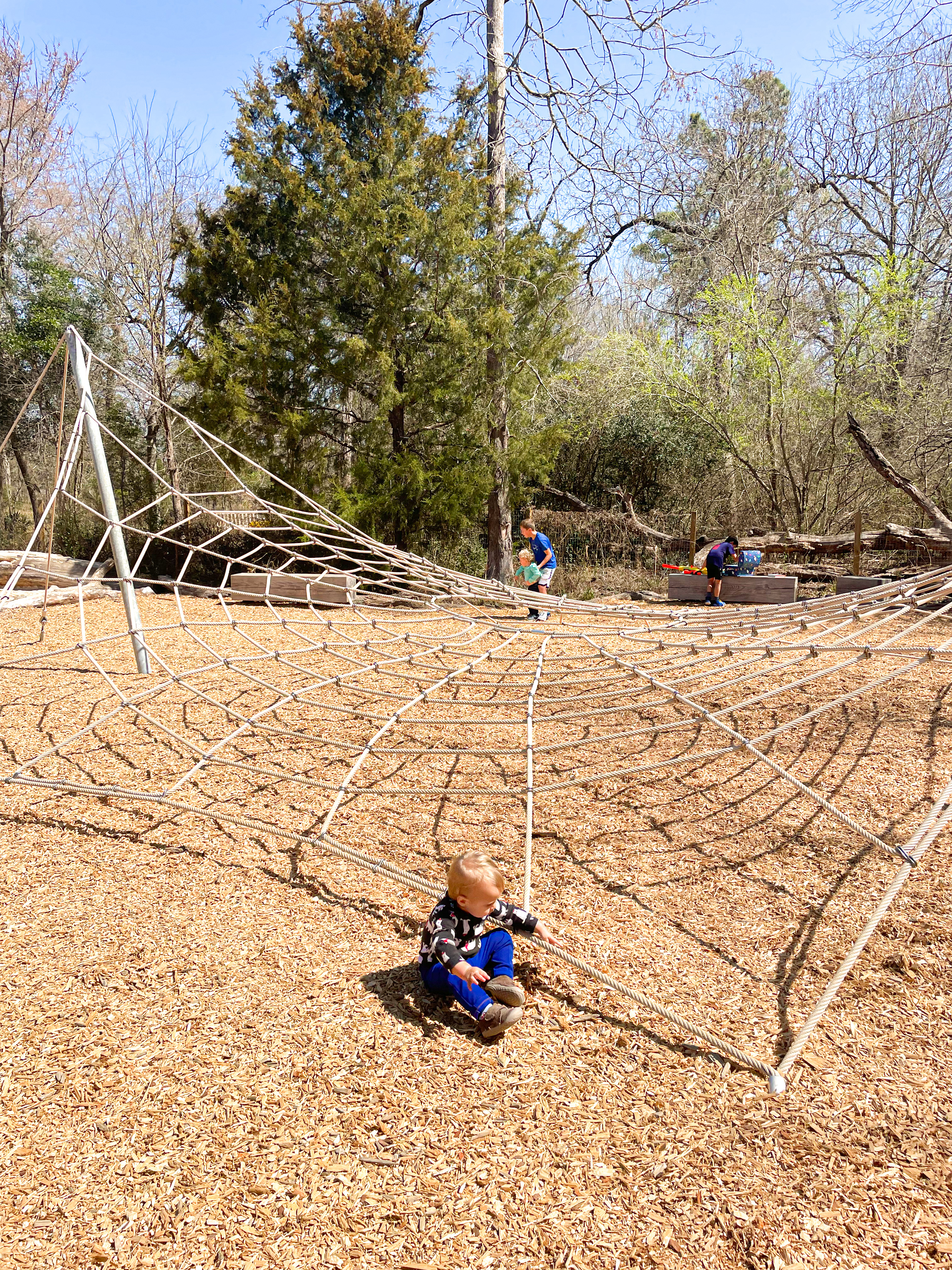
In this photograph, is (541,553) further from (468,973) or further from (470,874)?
(468,973)

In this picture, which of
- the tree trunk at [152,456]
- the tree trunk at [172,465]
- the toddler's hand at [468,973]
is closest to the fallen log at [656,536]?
the tree trunk at [172,465]

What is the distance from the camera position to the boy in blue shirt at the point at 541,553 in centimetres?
734

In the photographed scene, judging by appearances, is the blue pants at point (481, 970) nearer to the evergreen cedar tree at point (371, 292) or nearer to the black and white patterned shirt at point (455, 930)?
the black and white patterned shirt at point (455, 930)

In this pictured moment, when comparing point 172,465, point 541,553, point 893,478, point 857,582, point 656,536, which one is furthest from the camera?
point 656,536

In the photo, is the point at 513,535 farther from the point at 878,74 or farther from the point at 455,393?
the point at 878,74

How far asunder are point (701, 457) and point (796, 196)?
15.6 feet

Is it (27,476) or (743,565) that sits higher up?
(27,476)

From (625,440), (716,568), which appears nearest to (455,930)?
(716,568)

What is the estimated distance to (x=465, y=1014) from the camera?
2.28 m

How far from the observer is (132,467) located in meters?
13.0

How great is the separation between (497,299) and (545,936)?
27.4 feet

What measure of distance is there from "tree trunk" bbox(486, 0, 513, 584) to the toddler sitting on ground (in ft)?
24.6

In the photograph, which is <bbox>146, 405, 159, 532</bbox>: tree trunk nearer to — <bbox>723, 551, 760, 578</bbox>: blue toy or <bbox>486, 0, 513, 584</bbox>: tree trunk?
<bbox>486, 0, 513, 584</bbox>: tree trunk

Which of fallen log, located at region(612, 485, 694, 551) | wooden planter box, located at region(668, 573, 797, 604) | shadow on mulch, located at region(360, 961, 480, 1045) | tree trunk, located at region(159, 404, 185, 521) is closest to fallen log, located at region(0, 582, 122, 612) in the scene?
tree trunk, located at region(159, 404, 185, 521)
